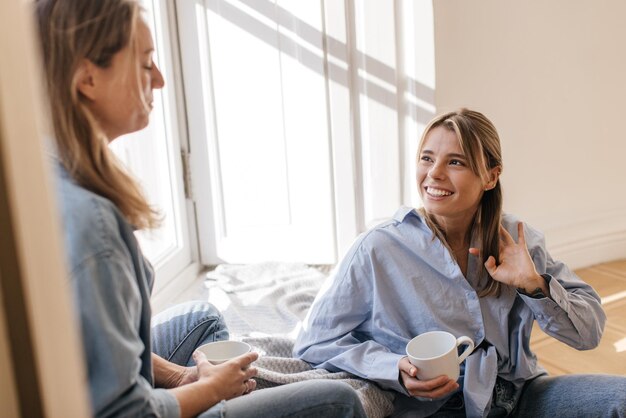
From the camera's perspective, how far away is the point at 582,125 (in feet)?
8.65

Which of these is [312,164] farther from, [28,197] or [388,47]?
[28,197]

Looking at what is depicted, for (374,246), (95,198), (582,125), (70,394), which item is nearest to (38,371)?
(70,394)

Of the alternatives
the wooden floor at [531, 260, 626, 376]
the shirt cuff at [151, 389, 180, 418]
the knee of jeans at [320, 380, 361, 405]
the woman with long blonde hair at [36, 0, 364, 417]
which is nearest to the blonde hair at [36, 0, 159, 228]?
the woman with long blonde hair at [36, 0, 364, 417]

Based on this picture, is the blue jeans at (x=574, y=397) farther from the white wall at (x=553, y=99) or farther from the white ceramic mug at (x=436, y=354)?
the white wall at (x=553, y=99)

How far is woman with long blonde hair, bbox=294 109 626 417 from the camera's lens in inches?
52.2

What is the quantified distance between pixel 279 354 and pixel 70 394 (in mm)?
1174

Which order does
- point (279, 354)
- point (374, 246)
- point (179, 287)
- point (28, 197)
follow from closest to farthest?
point (28, 197) < point (374, 246) < point (279, 354) < point (179, 287)

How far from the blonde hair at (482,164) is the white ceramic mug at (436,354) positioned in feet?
0.67

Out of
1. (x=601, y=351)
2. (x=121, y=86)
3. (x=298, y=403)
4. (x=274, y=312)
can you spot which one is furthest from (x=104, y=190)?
(x=601, y=351)

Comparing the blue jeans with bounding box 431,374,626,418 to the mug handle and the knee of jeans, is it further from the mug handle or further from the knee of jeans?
the knee of jeans

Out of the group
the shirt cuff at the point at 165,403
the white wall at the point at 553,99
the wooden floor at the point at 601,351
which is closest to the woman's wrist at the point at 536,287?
the wooden floor at the point at 601,351

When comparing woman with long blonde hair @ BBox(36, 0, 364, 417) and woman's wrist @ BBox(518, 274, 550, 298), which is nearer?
woman with long blonde hair @ BBox(36, 0, 364, 417)

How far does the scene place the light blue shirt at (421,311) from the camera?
1348mm

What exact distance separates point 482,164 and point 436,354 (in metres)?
0.40
